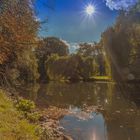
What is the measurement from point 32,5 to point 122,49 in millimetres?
22839

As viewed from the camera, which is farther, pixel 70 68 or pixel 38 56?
pixel 70 68

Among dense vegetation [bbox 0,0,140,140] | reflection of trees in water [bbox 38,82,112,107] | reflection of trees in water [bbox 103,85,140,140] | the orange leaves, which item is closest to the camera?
the orange leaves

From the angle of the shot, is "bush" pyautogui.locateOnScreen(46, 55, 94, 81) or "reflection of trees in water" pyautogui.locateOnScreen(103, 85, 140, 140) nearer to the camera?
"reflection of trees in water" pyautogui.locateOnScreen(103, 85, 140, 140)

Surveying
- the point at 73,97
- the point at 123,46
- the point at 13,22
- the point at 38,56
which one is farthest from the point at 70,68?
the point at 13,22

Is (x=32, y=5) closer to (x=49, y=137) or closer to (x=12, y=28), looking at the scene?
(x=12, y=28)

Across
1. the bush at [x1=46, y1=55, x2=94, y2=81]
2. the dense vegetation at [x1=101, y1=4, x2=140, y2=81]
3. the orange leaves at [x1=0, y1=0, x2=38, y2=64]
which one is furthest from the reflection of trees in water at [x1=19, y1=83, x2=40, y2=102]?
the orange leaves at [x1=0, y1=0, x2=38, y2=64]

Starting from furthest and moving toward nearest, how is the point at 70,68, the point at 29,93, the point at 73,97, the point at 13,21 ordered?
the point at 70,68
the point at 29,93
the point at 73,97
the point at 13,21

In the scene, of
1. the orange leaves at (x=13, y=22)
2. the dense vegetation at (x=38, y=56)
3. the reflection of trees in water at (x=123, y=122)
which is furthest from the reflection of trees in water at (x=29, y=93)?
the orange leaves at (x=13, y=22)

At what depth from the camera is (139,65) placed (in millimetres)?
26438

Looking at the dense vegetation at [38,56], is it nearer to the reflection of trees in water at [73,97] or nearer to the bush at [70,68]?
the bush at [70,68]

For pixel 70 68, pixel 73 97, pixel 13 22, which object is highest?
pixel 70 68

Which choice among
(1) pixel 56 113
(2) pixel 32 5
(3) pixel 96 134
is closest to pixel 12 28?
(2) pixel 32 5

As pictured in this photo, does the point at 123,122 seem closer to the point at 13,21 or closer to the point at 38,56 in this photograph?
the point at 38,56

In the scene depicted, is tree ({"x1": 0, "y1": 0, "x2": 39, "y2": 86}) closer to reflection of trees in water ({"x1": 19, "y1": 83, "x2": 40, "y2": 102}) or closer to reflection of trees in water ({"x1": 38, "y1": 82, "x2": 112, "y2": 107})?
reflection of trees in water ({"x1": 38, "y1": 82, "x2": 112, "y2": 107})
